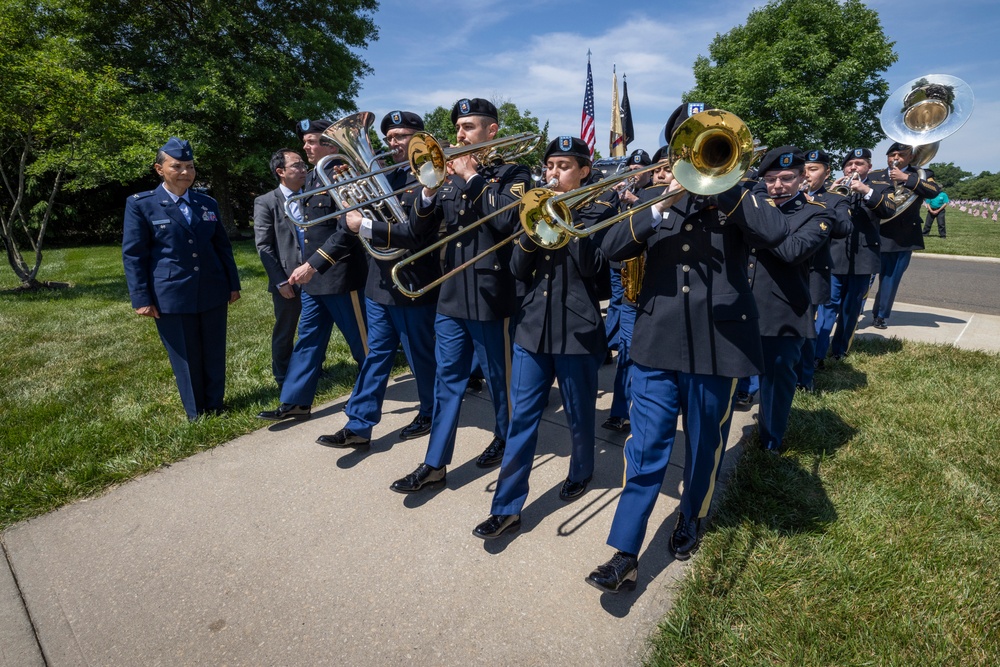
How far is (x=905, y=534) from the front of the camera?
286 cm

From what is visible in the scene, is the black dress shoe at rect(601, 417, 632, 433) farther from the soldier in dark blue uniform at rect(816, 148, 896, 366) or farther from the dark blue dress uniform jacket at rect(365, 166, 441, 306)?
the soldier in dark blue uniform at rect(816, 148, 896, 366)

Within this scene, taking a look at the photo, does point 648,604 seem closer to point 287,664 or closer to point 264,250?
point 287,664

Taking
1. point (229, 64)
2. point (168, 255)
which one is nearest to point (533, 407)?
point (168, 255)

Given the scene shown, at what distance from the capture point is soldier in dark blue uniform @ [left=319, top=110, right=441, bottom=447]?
383 centimetres

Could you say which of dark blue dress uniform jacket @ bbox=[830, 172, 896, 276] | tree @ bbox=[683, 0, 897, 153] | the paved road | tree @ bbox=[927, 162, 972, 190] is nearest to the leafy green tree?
tree @ bbox=[927, 162, 972, 190]

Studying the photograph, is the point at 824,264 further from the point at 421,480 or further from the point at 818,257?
the point at 421,480

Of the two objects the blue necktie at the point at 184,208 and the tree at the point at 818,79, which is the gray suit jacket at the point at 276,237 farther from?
the tree at the point at 818,79

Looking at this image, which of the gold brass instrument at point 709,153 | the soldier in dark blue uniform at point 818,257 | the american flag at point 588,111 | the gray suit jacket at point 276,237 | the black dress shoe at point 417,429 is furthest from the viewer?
the american flag at point 588,111

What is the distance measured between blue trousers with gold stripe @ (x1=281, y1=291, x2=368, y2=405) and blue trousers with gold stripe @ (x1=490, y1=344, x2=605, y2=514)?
1.87 meters

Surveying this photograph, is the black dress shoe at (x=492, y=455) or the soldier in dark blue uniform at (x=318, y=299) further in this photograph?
the soldier in dark blue uniform at (x=318, y=299)

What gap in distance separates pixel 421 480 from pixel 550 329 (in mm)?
1268

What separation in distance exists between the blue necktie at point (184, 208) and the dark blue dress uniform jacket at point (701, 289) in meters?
3.41

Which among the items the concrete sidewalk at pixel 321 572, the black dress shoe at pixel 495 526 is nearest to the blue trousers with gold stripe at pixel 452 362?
the concrete sidewalk at pixel 321 572

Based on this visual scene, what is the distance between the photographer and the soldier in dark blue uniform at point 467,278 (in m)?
3.29
